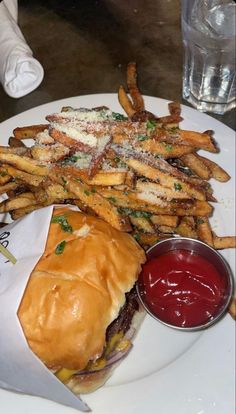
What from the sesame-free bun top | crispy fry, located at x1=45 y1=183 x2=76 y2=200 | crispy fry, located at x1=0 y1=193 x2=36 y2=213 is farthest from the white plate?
crispy fry, located at x1=0 y1=193 x2=36 y2=213

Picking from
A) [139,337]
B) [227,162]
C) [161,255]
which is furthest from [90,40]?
[139,337]

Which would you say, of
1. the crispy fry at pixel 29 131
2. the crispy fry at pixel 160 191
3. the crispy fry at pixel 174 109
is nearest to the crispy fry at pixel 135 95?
the crispy fry at pixel 174 109

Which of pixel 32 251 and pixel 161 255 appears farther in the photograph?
pixel 161 255

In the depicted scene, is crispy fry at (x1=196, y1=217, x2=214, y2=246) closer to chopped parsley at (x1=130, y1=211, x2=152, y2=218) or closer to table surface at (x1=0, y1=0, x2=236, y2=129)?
chopped parsley at (x1=130, y1=211, x2=152, y2=218)

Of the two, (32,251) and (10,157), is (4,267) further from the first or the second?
(10,157)

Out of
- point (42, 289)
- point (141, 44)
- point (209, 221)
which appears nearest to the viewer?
point (42, 289)

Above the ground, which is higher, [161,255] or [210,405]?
[161,255]
